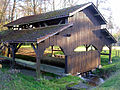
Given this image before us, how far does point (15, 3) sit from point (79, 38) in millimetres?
15050

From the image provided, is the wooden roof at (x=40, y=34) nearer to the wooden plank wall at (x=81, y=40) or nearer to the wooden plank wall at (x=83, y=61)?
the wooden plank wall at (x=81, y=40)

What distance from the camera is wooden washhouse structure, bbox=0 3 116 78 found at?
8984mm

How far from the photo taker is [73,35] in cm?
1039

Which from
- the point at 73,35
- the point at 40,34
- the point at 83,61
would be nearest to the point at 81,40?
the point at 73,35

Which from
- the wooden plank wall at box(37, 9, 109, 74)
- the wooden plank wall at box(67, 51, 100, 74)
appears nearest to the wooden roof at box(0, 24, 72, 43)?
the wooden plank wall at box(37, 9, 109, 74)

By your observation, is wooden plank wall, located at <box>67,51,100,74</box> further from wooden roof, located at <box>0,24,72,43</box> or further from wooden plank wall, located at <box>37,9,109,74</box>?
wooden roof, located at <box>0,24,72,43</box>

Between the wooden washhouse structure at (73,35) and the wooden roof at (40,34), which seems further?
the wooden washhouse structure at (73,35)

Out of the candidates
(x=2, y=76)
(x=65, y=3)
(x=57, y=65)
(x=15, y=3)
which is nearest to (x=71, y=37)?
(x=57, y=65)

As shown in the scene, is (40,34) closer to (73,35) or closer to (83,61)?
(73,35)

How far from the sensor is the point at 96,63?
13180 millimetres

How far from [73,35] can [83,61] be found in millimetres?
2807

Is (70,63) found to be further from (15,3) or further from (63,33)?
(15,3)

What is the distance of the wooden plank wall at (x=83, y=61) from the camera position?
10.5 m

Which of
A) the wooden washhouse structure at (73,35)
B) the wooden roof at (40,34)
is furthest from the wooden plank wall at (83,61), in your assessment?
the wooden roof at (40,34)
